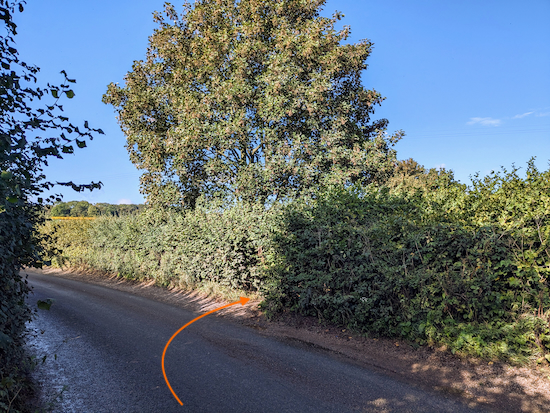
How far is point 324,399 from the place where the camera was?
504 cm

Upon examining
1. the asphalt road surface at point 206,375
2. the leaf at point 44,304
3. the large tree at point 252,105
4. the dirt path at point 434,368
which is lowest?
the asphalt road surface at point 206,375

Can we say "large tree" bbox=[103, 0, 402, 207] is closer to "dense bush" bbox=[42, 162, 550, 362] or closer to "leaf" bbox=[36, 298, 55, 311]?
"dense bush" bbox=[42, 162, 550, 362]

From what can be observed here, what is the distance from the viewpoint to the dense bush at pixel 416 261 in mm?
6129

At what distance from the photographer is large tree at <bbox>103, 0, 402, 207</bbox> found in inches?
619

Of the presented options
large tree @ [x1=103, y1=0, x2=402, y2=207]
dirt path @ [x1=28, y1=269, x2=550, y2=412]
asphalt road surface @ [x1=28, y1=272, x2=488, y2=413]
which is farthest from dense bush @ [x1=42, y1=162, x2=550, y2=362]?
large tree @ [x1=103, y1=0, x2=402, y2=207]

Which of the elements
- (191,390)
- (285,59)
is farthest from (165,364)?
(285,59)

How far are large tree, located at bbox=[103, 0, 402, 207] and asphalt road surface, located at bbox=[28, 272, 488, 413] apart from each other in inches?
348

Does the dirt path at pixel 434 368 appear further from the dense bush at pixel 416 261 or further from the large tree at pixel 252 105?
the large tree at pixel 252 105

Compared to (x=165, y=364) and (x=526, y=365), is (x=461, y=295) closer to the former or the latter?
(x=526, y=365)

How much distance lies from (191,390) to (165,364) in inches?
48.5

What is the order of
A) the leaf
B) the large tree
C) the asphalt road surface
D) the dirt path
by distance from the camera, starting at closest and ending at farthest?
1. the leaf
2. the asphalt road surface
3. the dirt path
4. the large tree

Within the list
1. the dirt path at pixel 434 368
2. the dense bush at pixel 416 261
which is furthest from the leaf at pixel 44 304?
the dense bush at pixel 416 261

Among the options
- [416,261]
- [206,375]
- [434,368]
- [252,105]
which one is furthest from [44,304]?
[252,105]

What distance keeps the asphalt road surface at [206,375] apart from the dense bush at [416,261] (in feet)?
4.70
